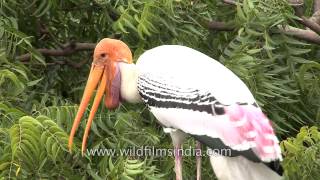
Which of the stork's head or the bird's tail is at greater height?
the stork's head

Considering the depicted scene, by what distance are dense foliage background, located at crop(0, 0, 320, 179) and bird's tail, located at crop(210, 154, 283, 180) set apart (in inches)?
12.0

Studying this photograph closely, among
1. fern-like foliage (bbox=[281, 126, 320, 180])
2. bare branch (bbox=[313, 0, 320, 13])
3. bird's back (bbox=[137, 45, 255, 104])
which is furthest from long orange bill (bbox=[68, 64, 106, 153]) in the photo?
bare branch (bbox=[313, 0, 320, 13])

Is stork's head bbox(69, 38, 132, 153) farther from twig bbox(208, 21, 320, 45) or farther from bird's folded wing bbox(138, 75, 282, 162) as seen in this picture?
twig bbox(208, 21, 320, 45)

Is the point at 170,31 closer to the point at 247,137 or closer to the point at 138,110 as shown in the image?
the point at 138,110

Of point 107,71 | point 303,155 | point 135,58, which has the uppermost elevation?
point 107,71

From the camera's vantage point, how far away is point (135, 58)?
305 cm

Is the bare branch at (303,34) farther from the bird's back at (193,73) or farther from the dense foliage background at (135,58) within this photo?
the bird's back at (193,73)

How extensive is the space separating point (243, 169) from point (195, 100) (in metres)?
0.24

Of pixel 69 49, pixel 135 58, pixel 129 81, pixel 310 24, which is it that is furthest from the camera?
pixel 69 49

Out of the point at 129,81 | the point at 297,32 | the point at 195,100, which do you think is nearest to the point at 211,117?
the point at 195,100

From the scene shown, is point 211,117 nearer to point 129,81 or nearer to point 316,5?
point 129,81

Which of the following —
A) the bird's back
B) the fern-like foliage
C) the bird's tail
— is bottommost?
the fern-like foliage

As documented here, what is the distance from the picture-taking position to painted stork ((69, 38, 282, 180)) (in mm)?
2266

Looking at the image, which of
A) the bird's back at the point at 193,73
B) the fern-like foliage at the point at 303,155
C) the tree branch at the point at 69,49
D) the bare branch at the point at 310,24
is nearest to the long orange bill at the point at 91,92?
the bird's back at the point at 193,73
